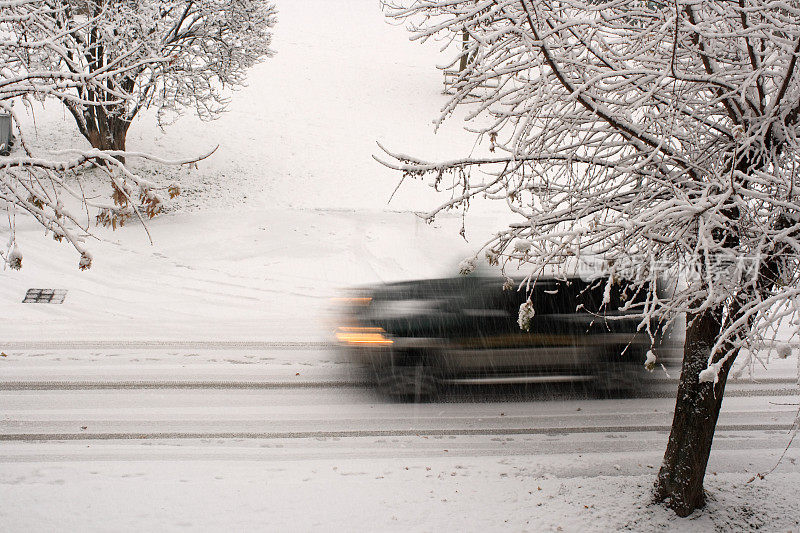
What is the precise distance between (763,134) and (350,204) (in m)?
17.3

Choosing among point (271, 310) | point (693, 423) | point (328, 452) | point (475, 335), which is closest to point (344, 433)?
point (328, 452)

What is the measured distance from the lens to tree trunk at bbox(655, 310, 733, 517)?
5.39m

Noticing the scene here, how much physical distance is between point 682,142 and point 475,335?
3747 mm

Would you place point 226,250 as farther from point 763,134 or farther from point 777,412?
point 763,134

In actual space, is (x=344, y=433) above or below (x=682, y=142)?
below

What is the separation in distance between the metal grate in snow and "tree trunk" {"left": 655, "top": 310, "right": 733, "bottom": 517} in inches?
465

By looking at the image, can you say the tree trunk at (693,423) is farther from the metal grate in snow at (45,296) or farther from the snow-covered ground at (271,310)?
the metal grate in snow at (45,296)

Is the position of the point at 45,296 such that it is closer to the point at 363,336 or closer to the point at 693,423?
the point at 363,336

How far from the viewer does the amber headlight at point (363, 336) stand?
25.7 ft

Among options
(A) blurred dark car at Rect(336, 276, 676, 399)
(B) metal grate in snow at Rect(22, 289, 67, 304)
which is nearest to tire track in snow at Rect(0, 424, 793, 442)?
(A) blurred dark car at Rect(336, 276, 676, 399)

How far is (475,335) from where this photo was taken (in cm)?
777

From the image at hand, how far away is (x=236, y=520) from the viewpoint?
18.0 feet

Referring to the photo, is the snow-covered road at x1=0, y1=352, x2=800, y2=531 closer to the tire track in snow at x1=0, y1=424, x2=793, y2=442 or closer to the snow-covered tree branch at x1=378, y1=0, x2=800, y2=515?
the tire track in snow at x1=0, y1=424, x2=793, y2=442

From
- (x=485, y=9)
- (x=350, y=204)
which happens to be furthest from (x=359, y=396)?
(x=350, y=204)
